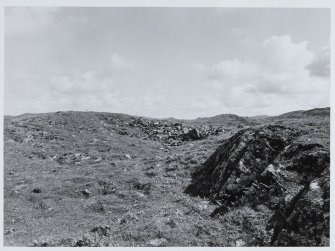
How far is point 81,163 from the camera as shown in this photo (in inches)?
1061

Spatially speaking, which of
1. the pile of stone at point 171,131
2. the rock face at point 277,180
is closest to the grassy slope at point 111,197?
the rock face at point 277,180

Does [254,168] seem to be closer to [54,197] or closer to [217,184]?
[217,184]

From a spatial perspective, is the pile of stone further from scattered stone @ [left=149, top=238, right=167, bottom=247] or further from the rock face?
scattered stone @ [left=149, top=238, right=167, bottom=247]

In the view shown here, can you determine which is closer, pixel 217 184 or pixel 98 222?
pixel 98 222

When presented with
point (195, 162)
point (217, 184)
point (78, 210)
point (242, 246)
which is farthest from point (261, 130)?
point (78, 210)

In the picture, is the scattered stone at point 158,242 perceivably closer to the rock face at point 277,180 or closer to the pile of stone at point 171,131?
the rock face at point 277,180

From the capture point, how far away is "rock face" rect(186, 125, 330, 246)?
1038 cm

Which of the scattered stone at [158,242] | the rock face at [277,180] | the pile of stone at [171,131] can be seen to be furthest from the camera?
the pile of stone at [171,131]

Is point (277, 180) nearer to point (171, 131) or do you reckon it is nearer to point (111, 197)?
point (111, 197)

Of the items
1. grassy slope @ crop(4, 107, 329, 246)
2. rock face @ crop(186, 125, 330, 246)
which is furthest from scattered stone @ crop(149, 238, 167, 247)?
rock face @ crop(186, 125, 330, 246)

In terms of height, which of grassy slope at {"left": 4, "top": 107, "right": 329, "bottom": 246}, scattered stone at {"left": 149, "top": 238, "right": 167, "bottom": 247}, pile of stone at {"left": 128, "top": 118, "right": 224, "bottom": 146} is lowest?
scattered stone at {"left": 149, "top": 238, "right": 167, "bottom": 247}

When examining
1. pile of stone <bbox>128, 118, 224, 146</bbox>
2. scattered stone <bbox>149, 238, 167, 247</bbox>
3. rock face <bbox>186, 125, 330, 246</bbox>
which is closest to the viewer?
rock face <bbox>186, 125, 330, 246</bbox>

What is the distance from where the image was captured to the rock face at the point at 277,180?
10.4 meters

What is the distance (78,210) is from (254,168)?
882 cm
